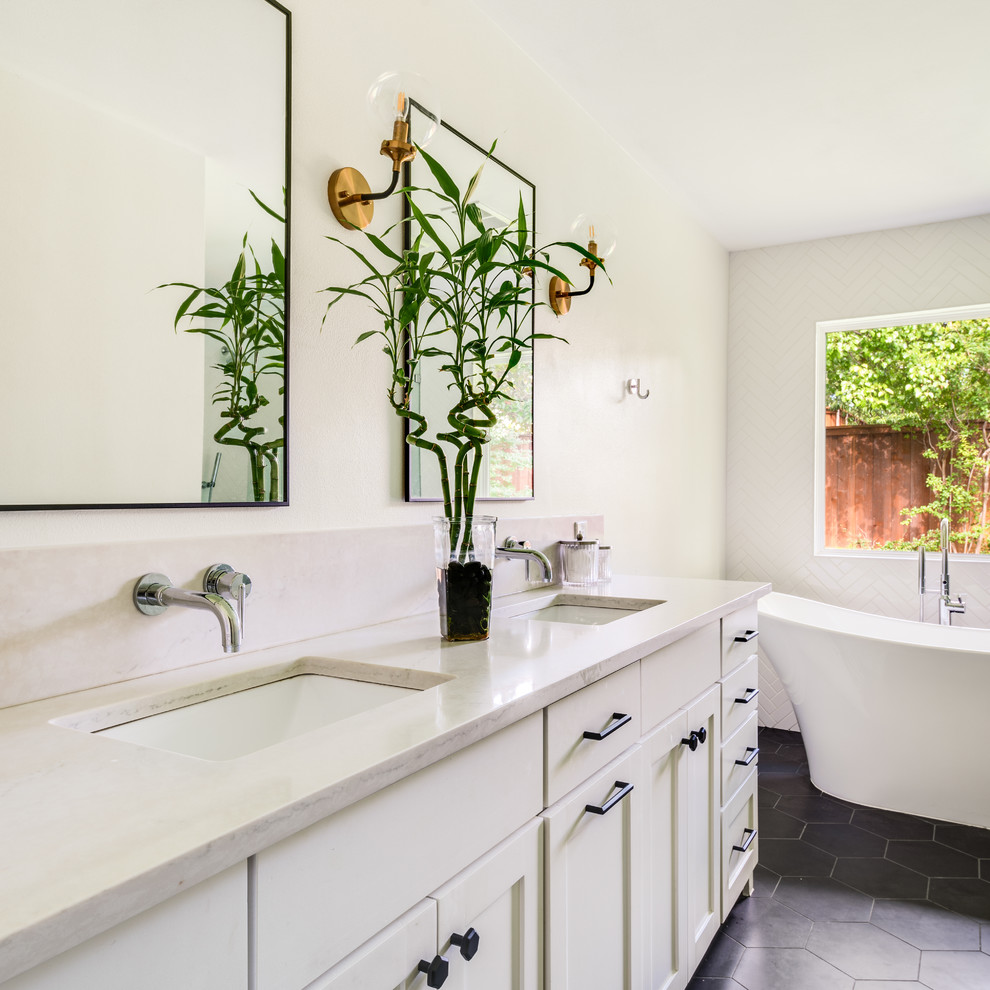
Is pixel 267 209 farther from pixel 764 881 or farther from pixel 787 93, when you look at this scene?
pixel 764 881

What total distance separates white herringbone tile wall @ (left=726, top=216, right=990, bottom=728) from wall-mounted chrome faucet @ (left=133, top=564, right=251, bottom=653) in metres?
3.34


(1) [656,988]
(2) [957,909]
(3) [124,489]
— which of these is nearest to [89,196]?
(3) [124,489]

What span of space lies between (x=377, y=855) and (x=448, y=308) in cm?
99

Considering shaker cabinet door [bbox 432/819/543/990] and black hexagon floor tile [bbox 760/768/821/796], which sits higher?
shaker cabinet door [bbox 432/819/543/990]

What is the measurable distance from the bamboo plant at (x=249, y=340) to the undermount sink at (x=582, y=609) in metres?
0.74

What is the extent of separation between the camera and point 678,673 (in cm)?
164

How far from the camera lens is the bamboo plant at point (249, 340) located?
1.33 metres

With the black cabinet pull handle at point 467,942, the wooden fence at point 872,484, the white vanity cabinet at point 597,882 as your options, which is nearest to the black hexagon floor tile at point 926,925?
A: the white vanity cabinet at point 597,882

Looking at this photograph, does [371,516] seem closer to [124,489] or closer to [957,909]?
[124,489]

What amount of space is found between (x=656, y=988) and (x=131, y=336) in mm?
1546

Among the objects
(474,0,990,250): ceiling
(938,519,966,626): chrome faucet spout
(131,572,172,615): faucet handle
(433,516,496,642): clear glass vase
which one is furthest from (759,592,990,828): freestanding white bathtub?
(131,572,172,615): faucet handle

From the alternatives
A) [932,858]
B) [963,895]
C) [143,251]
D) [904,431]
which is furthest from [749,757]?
[904,431]

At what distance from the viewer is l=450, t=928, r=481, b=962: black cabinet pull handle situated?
36.0 inches

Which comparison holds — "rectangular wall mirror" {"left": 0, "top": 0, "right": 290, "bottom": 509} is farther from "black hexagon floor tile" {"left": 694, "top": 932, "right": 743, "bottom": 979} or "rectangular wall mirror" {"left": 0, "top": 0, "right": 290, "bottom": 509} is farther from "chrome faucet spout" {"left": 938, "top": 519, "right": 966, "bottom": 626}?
"chrome faucet spout" {"left": 938, "top": 519, "right": 966, "bottom": 626}
